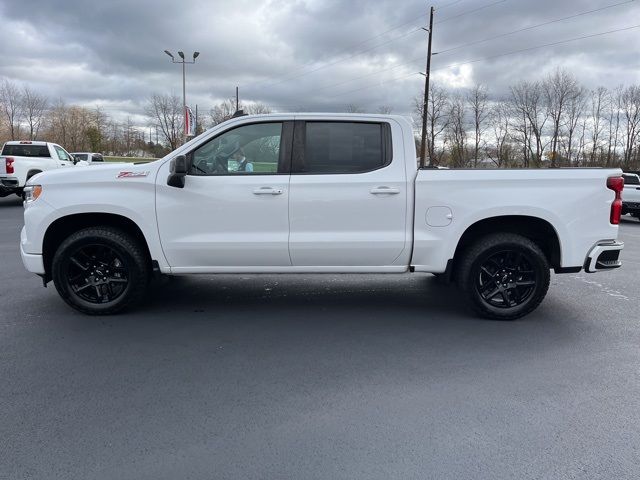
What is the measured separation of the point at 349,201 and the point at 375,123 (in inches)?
36.0

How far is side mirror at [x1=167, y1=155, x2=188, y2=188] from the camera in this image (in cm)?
457

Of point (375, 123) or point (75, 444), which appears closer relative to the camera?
point (75, 444)

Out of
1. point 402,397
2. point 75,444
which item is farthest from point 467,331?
point 75,444

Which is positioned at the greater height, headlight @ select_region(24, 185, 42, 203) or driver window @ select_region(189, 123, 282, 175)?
driver window @ select_region(189, 123, 282, 175)

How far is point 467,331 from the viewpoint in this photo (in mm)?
4637

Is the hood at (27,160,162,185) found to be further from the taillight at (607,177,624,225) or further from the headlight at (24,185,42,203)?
the taillight at (607,177,624,225)

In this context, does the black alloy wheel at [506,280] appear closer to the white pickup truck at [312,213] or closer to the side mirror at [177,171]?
the white pickup truck at [312,213]

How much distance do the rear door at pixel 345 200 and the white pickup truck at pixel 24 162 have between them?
13578 mm

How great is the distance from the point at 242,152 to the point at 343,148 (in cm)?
101

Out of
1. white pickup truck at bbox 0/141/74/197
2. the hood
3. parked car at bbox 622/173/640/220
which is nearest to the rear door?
the hood

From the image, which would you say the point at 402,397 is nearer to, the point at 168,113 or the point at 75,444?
the point at 75,444

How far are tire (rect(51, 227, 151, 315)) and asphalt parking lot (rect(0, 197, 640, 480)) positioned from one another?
0.65 ft

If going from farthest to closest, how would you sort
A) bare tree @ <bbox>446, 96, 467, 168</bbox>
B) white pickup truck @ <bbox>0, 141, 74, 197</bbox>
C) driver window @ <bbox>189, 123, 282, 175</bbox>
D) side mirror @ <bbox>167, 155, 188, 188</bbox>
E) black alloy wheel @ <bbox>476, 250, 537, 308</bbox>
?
1. bare tree @ <bbox>446, 96, 467, 168</bbox>
2. white pickup truck @ <bbox>0, 141, 74, 197</bbox>
3. black alloy wheel @ <bbox>476, 250, 537, 308</bbox>
4. driver window @ <bbox>189, 123, 282, 175</bbox>
5. side mirror @ <bbox>167, 155, 188, 188</bbox>

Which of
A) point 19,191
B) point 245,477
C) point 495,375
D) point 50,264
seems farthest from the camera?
point 19,191
